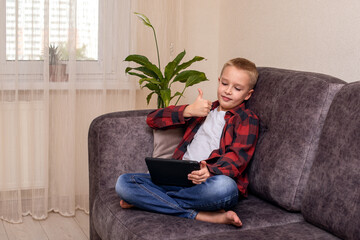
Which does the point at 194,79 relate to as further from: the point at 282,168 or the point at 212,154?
the point at 282,168

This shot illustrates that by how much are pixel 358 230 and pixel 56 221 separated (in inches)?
79.6

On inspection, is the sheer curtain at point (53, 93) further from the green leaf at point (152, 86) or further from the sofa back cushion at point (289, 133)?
the sofa back cushion at point (289, 133)

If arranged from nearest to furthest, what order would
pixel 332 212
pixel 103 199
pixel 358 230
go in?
1. pixel 358 230
2. pixel 332 212
3. pixel 103 199

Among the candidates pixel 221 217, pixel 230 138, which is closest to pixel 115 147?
pixel 230 138

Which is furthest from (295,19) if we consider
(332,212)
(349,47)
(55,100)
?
(55,100)

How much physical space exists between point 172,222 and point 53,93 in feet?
5.36

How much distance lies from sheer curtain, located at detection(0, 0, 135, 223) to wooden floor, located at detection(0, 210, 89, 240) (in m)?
0.06

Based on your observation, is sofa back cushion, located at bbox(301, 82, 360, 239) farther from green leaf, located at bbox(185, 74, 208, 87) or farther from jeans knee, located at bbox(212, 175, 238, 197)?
green leaf, located at bbox(185, 74, 208, 87)

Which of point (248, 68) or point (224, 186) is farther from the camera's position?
point (248, 68)

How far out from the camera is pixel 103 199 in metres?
2.10

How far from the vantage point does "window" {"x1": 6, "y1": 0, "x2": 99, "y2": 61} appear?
2.96 m

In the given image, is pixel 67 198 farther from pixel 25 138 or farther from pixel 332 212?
pixel 332 212

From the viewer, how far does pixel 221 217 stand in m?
1.79

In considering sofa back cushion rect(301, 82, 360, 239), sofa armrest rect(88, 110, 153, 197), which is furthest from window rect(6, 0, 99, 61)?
sofa back cushion rect(301, 82, 360, 239)
